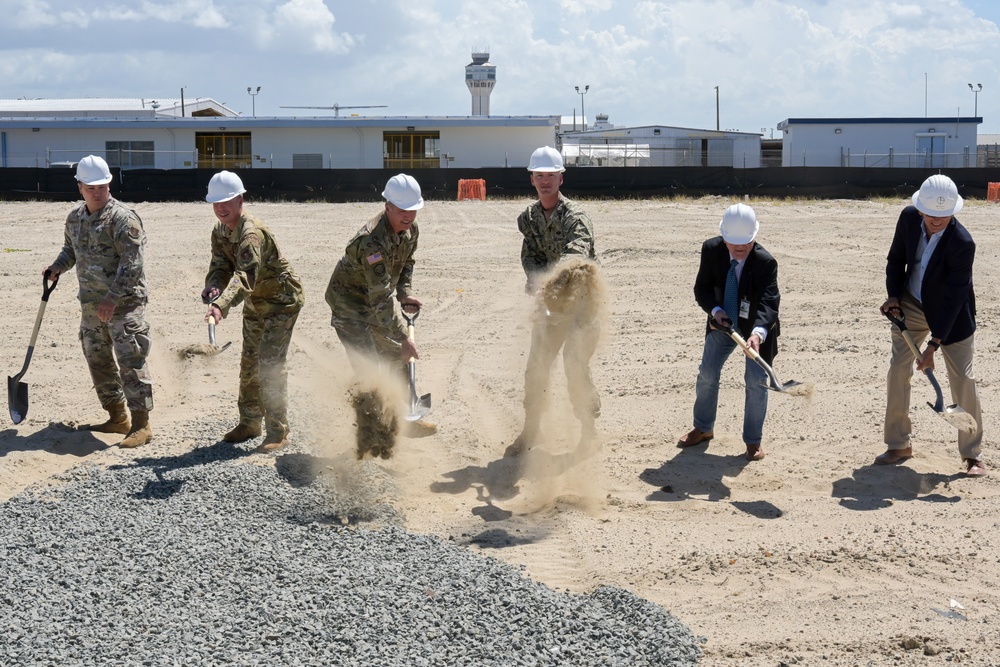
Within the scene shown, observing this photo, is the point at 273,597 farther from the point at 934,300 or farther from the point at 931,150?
the point at 931,150

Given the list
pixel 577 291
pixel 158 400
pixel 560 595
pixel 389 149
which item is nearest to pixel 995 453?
pixel 577 291

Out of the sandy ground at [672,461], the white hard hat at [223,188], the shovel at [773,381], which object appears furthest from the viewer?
the white hard hat at [223,188]

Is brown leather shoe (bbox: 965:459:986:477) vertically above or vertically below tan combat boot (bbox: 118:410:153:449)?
below

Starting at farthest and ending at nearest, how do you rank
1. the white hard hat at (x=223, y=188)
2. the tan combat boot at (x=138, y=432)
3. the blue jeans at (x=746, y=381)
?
the tan combat boot at (x=138, y=432) → the blue jeans at (x=746, y=381) → the white hard hat at (x=223, y=188)

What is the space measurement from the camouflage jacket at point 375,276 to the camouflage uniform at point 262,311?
1.09 feet

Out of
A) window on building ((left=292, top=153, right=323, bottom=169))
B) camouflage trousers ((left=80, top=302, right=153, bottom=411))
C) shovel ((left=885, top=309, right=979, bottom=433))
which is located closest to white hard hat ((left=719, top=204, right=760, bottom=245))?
shovel ((left=885, top=309, right=979, bottom=433))

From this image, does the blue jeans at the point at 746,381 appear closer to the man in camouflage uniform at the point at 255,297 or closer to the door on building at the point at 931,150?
the man in camouflage uniform at the point at 255,297

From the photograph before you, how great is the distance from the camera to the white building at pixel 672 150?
150ft

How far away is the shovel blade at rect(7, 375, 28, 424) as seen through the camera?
26.1ft

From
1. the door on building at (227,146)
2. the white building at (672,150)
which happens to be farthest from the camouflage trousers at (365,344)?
the door on building at (227,146)

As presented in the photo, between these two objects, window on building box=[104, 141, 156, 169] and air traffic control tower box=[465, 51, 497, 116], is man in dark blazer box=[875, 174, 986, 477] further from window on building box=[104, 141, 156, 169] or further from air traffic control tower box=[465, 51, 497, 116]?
air traffic control tower box=[465, 51, 497, 116]

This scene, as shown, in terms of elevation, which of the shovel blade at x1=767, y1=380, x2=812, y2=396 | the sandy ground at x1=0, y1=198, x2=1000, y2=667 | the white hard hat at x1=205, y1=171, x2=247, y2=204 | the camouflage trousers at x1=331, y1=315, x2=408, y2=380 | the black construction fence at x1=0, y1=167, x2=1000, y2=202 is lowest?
the sandy ground at x1=0, y1=198, x2=1000, y2=667

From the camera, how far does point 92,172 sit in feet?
24.3

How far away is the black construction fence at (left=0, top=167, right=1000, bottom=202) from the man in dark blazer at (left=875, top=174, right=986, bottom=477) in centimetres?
2420
